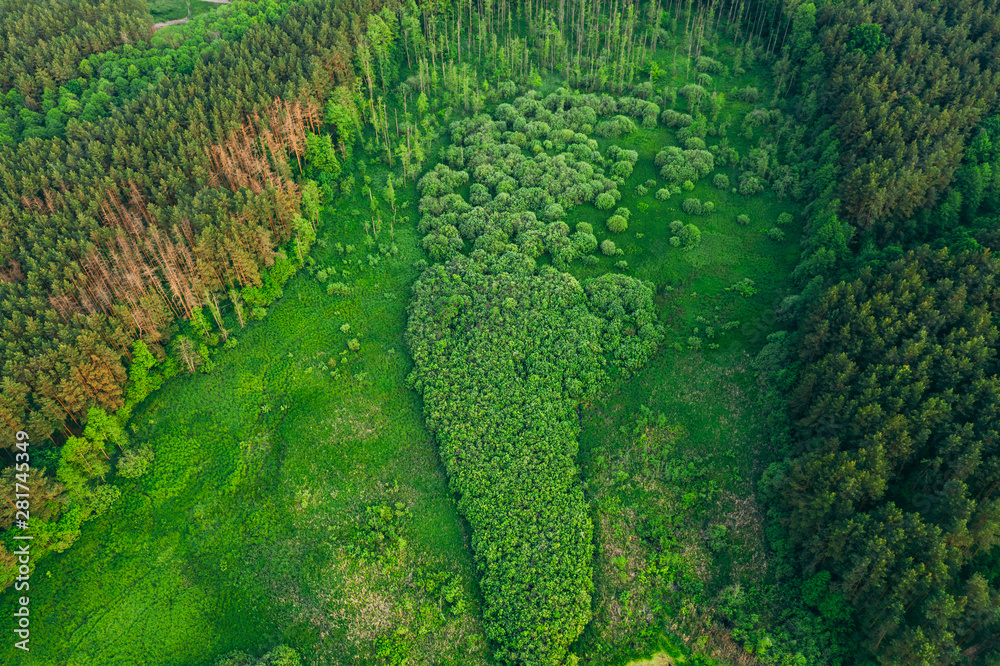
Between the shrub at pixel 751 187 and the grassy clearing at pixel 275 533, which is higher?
the shrub at pixel 751 187

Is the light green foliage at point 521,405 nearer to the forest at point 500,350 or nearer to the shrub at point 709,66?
the forest at point 500,350

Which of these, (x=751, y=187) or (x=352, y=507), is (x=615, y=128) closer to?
(x=751, y=187)

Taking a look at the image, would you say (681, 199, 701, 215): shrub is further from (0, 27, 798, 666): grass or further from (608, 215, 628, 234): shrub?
(0, 27, 798, 666): grass

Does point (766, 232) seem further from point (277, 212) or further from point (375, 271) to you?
point (277, 212)

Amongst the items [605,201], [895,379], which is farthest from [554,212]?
[895,379]

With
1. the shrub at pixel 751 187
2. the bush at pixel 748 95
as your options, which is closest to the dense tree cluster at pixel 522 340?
the shrub at pixel 751 187

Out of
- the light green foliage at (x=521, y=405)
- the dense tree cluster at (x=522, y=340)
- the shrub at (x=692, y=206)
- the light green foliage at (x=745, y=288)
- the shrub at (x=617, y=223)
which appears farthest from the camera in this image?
the shrub at (x=692, y=206)
